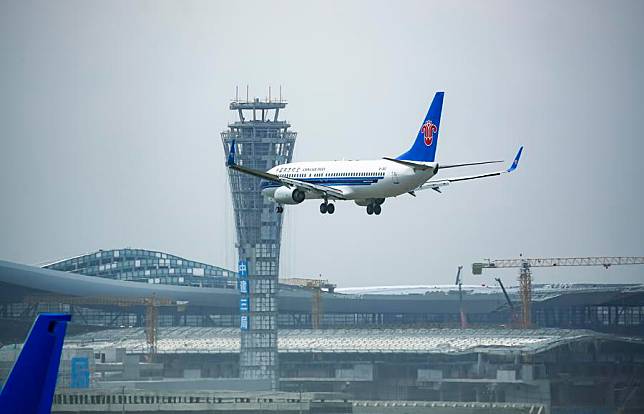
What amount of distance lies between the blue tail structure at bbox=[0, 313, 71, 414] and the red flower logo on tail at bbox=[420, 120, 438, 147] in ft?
263

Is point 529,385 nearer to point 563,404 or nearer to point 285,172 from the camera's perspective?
point 563,404

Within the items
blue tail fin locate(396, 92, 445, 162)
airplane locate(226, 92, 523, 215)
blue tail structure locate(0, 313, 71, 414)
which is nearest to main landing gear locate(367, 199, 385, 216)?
airplane locate(226, 92, 523, 215)

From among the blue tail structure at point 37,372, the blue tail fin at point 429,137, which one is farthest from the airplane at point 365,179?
the blue tail structure at point 37,372

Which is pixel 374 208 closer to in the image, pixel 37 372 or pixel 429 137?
pixel 429 137

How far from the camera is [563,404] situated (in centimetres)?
18438

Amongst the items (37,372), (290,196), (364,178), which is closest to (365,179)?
(364,178)

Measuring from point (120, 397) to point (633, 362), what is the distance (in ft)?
197

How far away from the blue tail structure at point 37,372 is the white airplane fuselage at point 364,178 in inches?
2823

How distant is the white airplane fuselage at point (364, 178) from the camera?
4734 inches

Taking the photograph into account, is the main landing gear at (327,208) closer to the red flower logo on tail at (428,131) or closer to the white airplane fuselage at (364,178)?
the white airplane fuselage at (364,178)

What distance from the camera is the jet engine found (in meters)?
123

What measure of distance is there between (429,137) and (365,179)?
29.8 feet

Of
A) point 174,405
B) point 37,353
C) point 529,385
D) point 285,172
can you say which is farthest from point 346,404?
point 37,353

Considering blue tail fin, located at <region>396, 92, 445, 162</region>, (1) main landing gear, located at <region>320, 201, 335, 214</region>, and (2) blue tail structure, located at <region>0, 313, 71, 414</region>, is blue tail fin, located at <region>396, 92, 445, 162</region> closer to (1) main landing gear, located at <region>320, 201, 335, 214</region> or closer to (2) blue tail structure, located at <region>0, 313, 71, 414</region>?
(1) main landing gear, located at <region>320, 201, 335, 214</region>
